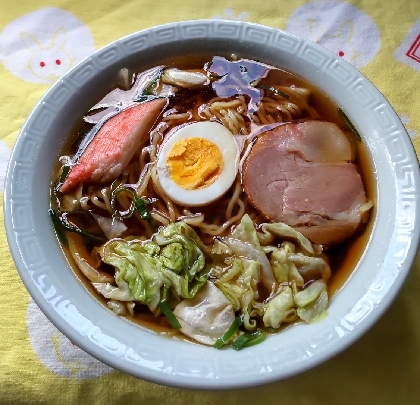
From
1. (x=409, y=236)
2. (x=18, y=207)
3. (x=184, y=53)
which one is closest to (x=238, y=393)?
(x=409, y=236)

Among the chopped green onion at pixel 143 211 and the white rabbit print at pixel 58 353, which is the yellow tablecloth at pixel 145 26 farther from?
the chopped green onion at pixel 143 211

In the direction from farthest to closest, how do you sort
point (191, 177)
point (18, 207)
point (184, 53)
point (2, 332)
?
point (184, 53)
point (191, 177)
point (2, 332)
point (18, 207)

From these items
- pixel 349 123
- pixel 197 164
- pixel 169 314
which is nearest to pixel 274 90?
pixel 349 123

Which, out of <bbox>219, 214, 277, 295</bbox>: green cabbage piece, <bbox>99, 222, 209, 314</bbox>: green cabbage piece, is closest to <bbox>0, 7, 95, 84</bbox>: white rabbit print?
<bbox>99, 222, 209, 314</bbox>: green cabbage piece

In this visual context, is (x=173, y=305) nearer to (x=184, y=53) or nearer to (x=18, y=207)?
(x=18, y=207)

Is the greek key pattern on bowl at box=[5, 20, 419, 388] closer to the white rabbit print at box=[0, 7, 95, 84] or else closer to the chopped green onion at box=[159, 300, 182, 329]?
the chopped green onion at box=[159, 300, 182, 329]

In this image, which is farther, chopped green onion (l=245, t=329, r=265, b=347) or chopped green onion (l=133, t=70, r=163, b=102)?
chopped green onion (l=133, t=70, r=163, b=102)
